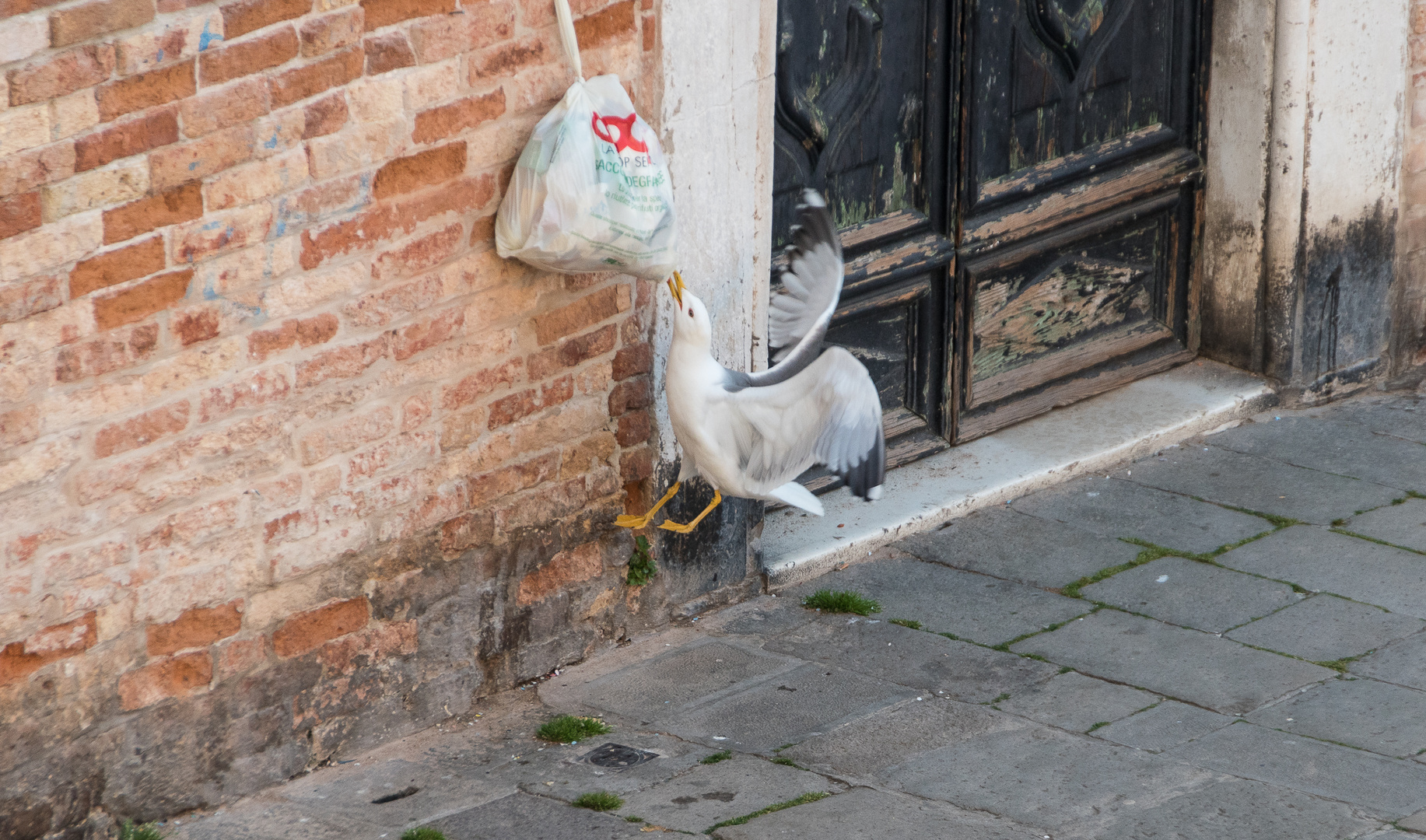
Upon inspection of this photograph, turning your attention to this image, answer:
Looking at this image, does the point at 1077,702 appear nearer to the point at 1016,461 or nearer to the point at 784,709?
the point at 784,709

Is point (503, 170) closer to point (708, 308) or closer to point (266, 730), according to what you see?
point (708, 308)

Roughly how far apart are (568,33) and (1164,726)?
2.31 metres

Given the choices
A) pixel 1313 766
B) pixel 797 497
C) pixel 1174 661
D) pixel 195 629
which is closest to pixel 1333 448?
pixel 1174 661

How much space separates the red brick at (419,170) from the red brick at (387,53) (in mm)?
217

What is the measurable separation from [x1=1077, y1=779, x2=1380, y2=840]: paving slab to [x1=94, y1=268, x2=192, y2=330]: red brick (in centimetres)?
237

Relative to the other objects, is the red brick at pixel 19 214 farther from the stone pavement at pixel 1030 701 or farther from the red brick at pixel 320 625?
the stone pavement at pixel 1030 701

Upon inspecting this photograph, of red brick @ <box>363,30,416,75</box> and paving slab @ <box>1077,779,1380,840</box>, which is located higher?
red brick @ <box>363,30,416,75</box>

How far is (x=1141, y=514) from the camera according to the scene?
6074mm

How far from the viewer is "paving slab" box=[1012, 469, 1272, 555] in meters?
5.90

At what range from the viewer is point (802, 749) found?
4.69m

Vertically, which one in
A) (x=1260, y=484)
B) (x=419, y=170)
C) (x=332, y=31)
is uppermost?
(x=332, y=31)

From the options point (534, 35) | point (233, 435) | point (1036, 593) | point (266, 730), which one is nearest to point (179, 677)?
point (266, 730)

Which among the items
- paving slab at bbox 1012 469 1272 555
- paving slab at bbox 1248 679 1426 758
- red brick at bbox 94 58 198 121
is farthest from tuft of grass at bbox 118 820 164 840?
paving slab at bbox 1012 469 1272 555

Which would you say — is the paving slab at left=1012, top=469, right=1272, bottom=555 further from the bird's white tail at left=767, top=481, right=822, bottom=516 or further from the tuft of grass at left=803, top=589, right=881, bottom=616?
the bird's white tail at left=767, top=481, right=822, bottom=516
